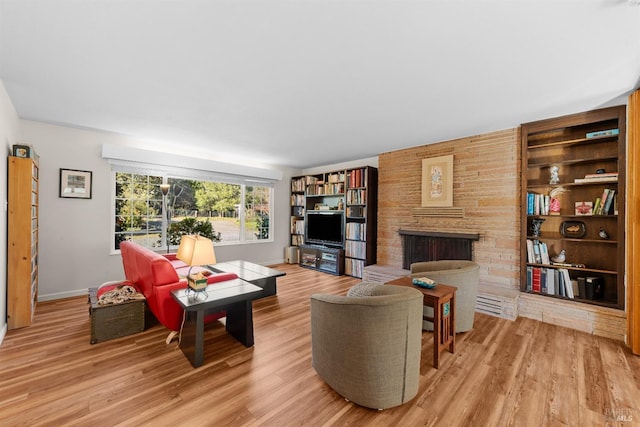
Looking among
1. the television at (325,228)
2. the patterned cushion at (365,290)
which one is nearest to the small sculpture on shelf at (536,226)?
the patterned cushion at (365,290)

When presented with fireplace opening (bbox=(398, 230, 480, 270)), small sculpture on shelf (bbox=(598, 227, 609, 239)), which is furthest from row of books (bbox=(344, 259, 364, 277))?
small sculpture on shelf (bbox=(598, 227, 609, 239))

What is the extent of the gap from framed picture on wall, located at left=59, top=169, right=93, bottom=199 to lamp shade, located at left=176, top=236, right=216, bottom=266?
2.79m

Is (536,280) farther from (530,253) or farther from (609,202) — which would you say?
(609,202)

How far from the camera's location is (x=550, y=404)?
5.83ft

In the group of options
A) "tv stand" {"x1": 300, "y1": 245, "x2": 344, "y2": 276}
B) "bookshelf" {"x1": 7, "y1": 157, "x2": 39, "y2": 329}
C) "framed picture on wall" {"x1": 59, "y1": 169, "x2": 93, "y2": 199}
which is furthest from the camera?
"tv stand" {"x1": 300, "y1": 245, "x2": 344, "y2": 276}

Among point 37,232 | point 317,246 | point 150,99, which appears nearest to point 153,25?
point 150,99

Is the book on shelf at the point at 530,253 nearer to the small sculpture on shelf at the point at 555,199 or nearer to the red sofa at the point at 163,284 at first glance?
the small sculpture on shelf at the point at 555,199

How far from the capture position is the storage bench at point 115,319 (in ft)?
8.19

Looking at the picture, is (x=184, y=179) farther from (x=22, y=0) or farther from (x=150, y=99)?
(x=22, y=0)

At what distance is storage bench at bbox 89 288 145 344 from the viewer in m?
2.50

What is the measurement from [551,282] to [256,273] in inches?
148

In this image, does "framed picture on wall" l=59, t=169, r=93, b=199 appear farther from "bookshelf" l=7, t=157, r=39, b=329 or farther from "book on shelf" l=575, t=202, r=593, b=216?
"book on shelf" l=575, t=202, r=593, b=216

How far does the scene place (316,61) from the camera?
2031 mm

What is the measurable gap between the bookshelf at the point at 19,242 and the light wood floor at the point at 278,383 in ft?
0.70
